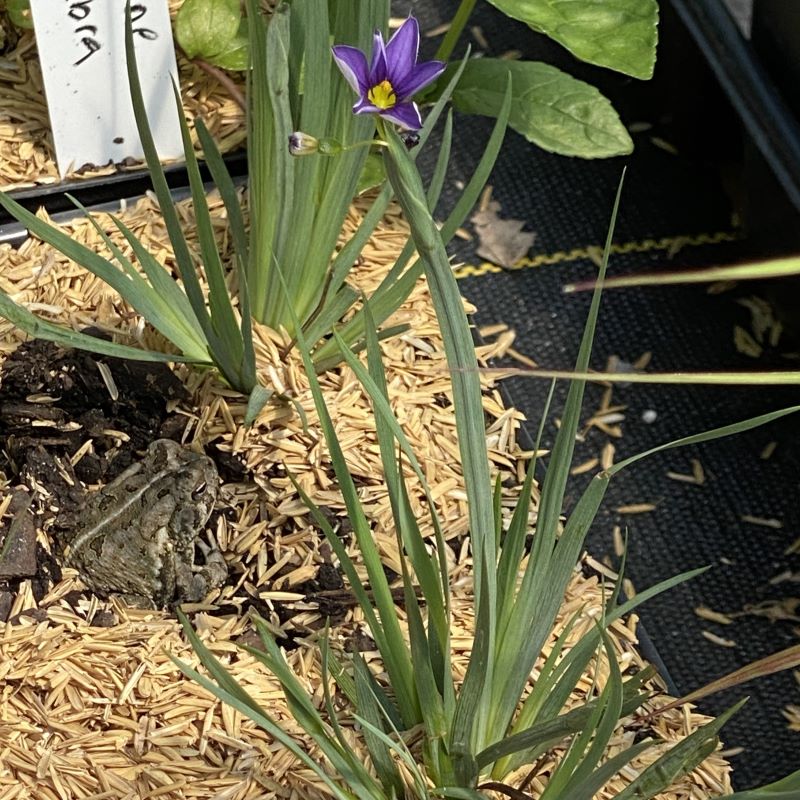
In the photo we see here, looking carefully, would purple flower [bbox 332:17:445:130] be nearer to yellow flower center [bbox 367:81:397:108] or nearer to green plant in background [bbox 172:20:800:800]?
yellow flower center [bbox 367:81:397:108]

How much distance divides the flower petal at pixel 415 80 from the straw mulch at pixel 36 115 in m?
0.90

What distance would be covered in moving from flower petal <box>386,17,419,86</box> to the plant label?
2.18 feet

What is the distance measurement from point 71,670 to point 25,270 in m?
0.53

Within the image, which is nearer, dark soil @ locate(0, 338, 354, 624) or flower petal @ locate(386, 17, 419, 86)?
flower petal @ locate(386, 17, 419, 86)

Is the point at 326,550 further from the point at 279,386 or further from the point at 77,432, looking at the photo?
the point at 77,432

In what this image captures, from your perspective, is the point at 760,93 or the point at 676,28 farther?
the point at 676,28

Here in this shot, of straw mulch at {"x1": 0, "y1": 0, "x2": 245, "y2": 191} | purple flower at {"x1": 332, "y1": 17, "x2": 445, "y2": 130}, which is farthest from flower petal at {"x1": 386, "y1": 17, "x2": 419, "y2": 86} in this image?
straw mulch at {"x1": 0, "y1": 0, "x2": 245, "y2": 191}

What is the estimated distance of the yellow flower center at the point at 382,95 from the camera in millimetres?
653

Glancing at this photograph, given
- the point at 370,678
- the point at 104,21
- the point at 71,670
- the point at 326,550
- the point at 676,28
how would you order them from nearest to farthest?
1. the point at 370,678
2. the point at 71,670
3. the point at 326,550
4. the point at 104,21
5. the point at 676,28

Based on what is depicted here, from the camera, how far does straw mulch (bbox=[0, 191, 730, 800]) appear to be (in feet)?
3.29

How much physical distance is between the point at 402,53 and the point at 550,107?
0.73 metres

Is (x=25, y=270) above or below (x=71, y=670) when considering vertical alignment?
above

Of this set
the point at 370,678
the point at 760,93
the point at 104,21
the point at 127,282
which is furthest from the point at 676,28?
the point at 370,678

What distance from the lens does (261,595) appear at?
1144mm
